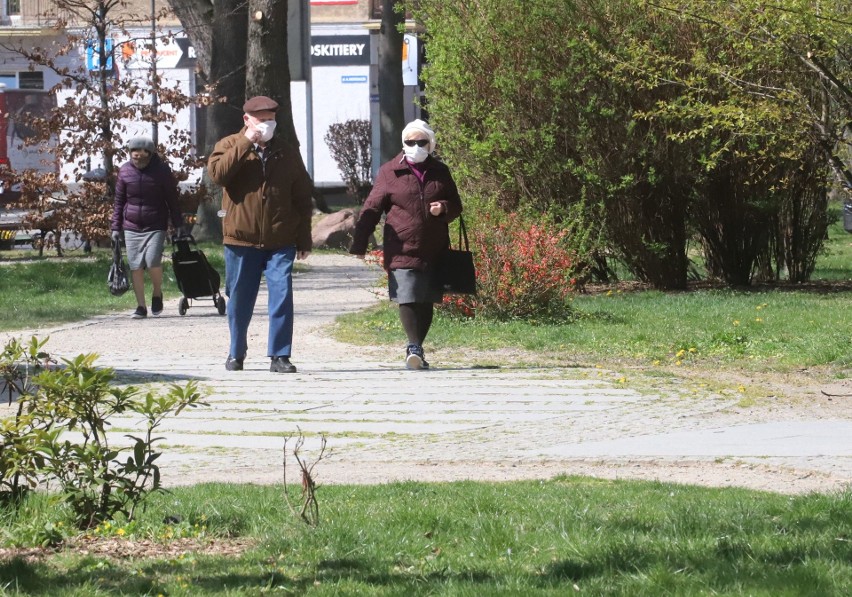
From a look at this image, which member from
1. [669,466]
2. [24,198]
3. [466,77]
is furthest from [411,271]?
[24,198]

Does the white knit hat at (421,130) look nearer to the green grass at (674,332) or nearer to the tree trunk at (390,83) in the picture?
the green grass at (674,332)

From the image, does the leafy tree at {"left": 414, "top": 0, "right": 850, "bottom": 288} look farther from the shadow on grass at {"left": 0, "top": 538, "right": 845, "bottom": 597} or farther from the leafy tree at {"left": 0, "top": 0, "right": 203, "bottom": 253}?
the shadow on grass at {"left": 0, "top": 538, "right": 845, "bottom": 597}

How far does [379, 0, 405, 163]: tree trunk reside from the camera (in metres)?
31.6

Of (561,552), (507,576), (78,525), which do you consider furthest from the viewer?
(78,525)

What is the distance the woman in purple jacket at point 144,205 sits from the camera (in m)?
15.5

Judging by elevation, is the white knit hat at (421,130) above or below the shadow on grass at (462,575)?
above

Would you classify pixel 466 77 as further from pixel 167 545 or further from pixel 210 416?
pixel 167 545

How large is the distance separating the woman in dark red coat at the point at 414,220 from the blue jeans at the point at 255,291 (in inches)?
25.8

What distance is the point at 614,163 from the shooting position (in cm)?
1778

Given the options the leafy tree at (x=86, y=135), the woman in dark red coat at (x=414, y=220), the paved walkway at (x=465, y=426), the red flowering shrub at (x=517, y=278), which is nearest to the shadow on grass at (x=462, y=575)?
the paved walkway at (x=465, y=426)

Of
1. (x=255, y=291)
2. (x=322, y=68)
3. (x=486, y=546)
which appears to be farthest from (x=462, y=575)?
(x=322, y=68)

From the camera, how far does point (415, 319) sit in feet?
36.5

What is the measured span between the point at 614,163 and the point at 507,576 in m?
13.4

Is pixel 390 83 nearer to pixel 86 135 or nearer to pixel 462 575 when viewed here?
pixel 86 135
